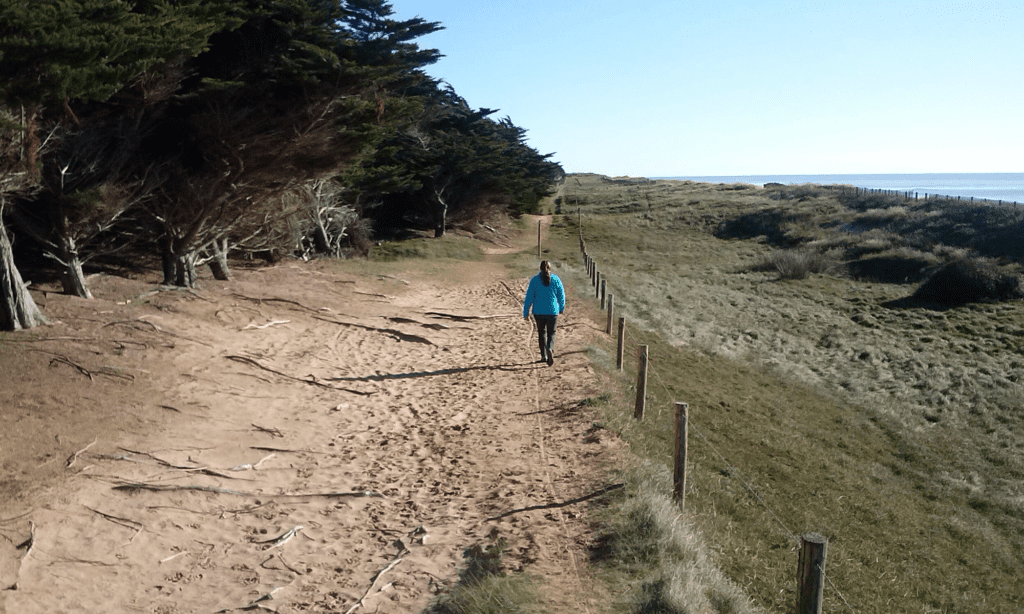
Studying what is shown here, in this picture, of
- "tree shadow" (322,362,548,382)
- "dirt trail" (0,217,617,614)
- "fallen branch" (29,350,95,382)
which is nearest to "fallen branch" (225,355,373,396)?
"dirt trail" (0,217,617,614)

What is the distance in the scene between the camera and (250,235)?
20438 mm

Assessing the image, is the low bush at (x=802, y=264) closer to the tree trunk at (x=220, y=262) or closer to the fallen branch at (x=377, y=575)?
the tree trunk at (x=220, y=262)

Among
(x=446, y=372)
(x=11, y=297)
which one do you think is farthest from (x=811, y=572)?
(x=11, y=297)

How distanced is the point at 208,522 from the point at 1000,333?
94.4 ft

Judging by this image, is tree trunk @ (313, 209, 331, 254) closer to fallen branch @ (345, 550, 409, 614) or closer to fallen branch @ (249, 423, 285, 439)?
fallen branch @ (249, 423, 285, 439)

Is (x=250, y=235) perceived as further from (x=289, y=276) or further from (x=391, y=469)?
(x=391, y=469)

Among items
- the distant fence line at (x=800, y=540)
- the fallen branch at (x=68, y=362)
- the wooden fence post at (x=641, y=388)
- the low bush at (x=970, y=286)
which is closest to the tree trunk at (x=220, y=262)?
the fallen branch at (x=68, y=362)

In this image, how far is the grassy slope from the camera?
887cm

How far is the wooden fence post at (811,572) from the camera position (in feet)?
15.1

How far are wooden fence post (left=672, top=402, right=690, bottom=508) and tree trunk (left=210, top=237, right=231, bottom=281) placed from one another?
49.1 feet

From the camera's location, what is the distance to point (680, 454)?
7781mm

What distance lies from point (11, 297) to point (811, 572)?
11534 millimetres

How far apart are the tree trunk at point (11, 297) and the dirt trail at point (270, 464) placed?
1.58 feet

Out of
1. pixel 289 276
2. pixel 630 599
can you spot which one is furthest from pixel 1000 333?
pixel 630 599
